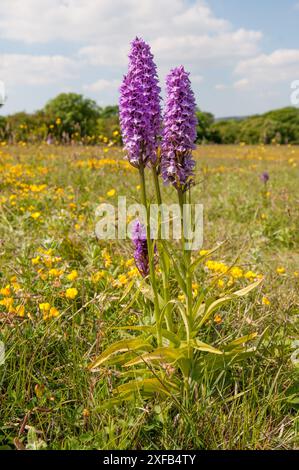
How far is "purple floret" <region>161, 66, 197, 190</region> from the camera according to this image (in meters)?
2.07

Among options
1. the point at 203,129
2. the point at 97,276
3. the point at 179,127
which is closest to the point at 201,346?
the point at 179,127

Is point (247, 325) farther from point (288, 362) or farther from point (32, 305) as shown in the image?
point (32, 305)

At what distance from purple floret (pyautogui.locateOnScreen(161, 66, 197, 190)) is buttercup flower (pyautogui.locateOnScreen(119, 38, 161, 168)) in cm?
6

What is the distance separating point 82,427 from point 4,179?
201 inches

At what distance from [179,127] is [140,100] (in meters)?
0.22

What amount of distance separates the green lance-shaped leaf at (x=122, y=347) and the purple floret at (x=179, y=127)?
80cm

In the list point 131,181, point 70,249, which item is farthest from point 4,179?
point 70,249

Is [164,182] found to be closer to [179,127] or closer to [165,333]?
[179,127]

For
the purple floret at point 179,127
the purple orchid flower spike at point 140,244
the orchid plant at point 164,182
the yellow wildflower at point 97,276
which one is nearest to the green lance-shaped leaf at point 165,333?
the orchid plant at point 164,182

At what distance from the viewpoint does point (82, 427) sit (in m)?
2.12

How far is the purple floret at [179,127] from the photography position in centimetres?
207

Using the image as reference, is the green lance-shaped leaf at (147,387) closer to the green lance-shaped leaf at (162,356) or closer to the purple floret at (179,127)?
the green lance-shaped leaf at (162,356)

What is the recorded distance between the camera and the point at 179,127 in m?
2.09
